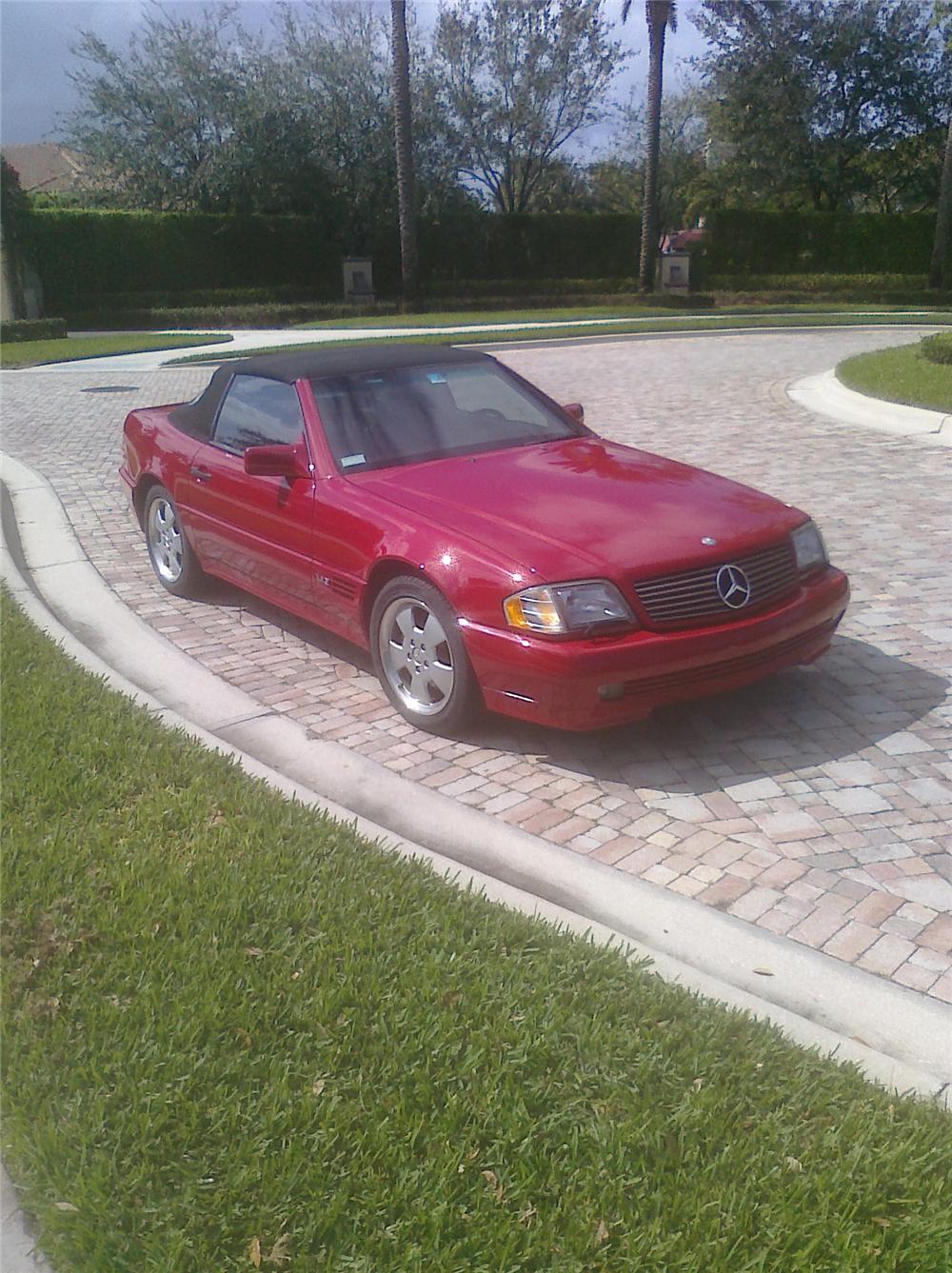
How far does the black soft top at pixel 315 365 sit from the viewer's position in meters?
6.11

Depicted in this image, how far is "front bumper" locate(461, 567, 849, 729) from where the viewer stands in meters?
4.49

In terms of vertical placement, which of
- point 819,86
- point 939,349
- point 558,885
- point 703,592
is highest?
point 819,86

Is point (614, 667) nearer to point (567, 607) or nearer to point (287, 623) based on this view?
Answer: point (567, 607)

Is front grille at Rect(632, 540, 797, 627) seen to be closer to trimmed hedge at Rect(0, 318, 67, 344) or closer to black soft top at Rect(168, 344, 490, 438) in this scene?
black soft top at Rect(168, 344, 490, 438)

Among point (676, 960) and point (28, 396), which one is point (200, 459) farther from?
point (28, 396)

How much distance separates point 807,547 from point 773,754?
0.99 meters

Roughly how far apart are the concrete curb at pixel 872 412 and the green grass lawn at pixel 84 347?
14484mm

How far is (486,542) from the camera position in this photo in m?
4.79

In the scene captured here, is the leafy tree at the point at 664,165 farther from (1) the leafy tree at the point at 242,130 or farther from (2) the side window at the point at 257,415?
(2) the side window at the point at 257,415

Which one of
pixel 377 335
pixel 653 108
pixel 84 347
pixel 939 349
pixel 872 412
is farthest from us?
pixel 653 108

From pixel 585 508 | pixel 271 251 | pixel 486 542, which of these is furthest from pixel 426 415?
pixel 271 251

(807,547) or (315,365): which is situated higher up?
(315,365)

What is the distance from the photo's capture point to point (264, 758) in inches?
193

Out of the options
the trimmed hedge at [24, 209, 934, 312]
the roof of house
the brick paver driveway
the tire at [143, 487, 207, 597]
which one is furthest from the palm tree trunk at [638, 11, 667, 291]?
the roof of house
